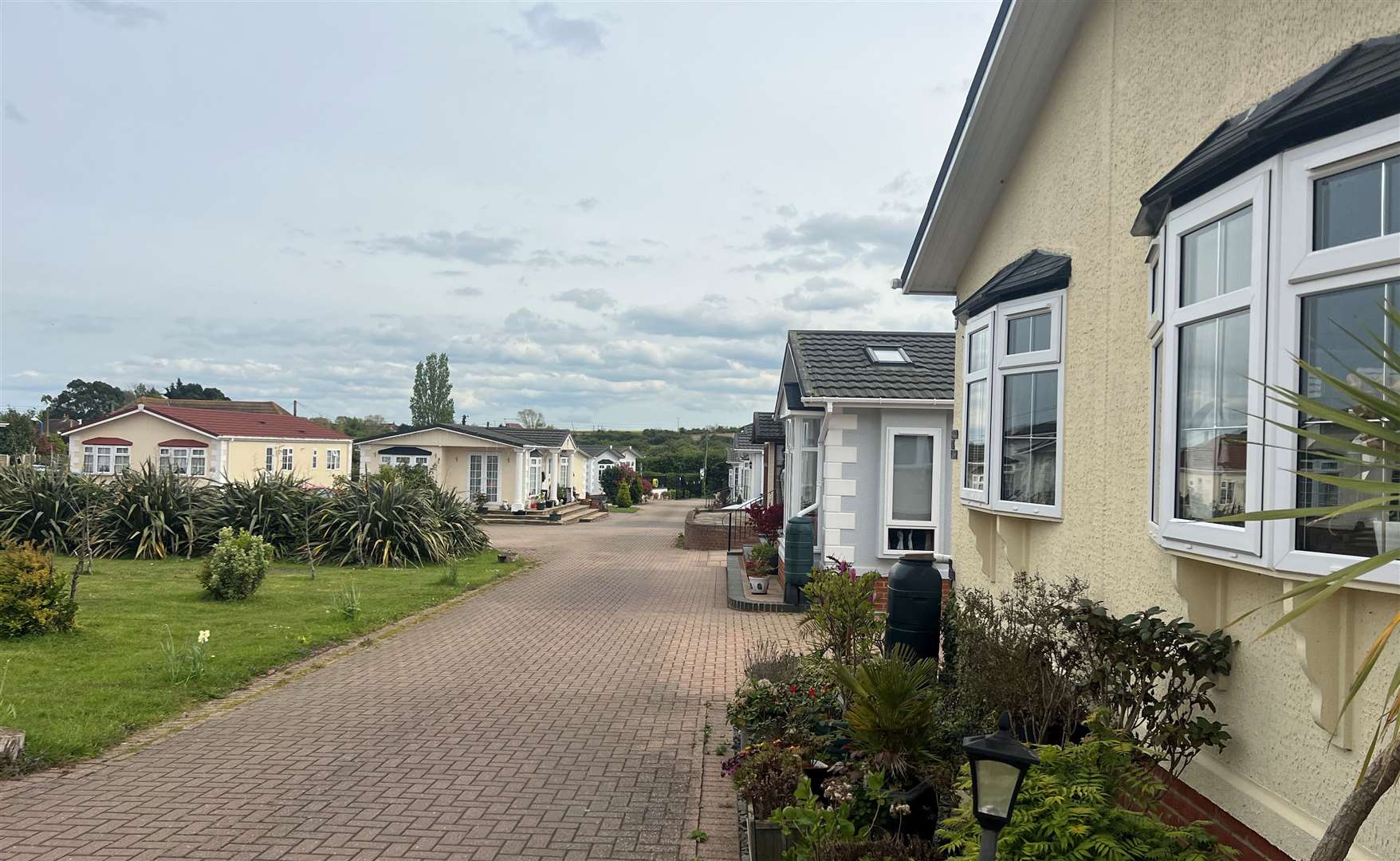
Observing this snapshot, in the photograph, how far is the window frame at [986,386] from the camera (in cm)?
723

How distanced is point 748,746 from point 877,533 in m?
9.67

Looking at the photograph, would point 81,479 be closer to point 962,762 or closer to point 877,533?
point 877,533

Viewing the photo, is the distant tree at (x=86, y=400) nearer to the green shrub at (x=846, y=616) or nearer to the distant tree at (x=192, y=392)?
the distant tree at (x=192, y=392)

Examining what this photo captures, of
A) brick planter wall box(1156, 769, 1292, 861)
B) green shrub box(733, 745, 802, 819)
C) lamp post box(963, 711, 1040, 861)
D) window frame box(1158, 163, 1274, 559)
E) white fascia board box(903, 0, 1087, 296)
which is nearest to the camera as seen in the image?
lamp post box(963, 711, 1040, 861)

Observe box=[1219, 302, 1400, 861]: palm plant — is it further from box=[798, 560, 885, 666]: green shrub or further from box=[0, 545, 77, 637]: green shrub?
box=[0, 545, 77, 637]: green shrub

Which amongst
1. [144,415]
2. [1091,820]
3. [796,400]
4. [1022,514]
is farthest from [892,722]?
[144,415]

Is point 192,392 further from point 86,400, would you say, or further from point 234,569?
point 234,569

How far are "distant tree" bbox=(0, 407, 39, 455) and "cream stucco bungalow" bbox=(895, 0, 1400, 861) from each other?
60.2m

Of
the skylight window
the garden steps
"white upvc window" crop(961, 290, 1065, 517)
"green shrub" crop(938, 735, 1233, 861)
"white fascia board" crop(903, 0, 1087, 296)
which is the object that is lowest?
Answer: the garden steps

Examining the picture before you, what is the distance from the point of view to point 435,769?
7.02 meters

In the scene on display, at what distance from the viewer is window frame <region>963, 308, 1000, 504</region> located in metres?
7.23

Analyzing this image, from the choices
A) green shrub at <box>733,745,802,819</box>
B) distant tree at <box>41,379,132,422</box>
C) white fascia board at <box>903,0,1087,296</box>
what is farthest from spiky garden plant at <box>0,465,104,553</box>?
distant tree at <box>41,379,132,422</box>

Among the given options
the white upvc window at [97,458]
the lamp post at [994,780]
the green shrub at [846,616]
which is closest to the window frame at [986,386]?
the green shrub at [846,616]

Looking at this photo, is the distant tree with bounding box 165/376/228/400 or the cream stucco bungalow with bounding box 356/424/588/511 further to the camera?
the distant tree with bounding box 165/376/228/400
